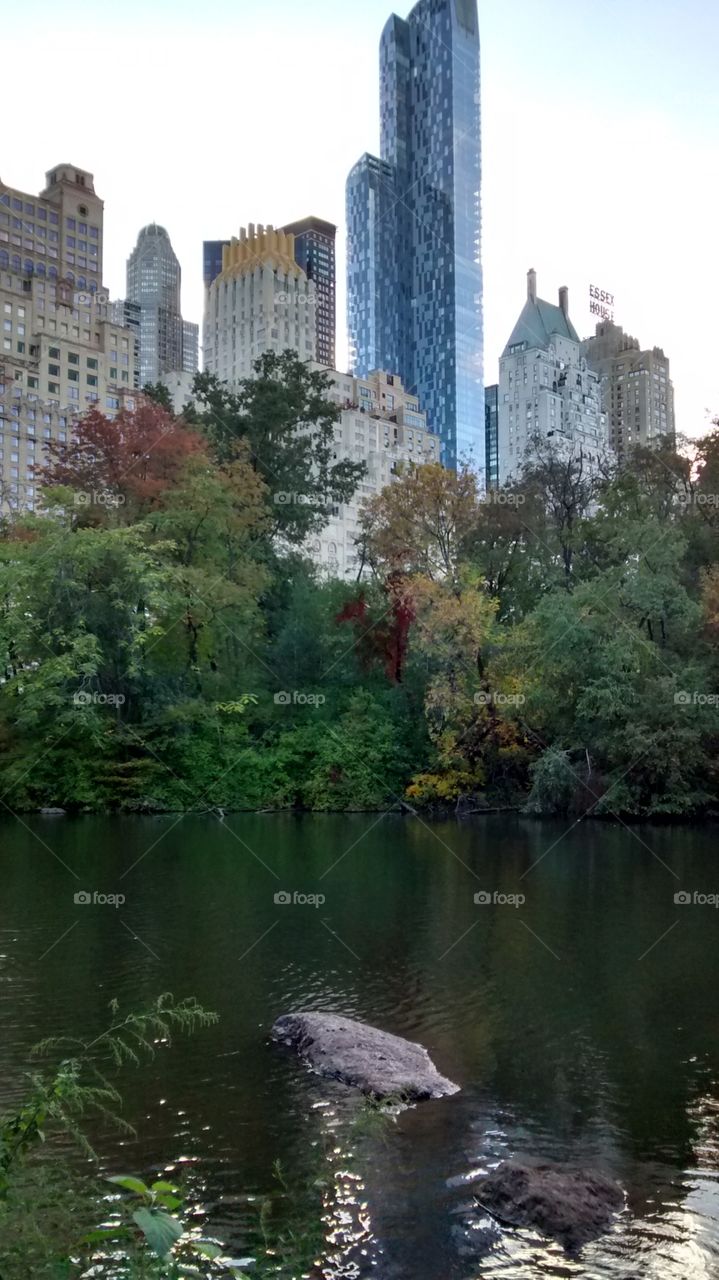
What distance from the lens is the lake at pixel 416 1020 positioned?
22.0 feet

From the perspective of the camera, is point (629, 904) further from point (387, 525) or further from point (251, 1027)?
point (387, 525)

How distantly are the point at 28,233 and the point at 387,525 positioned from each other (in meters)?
114

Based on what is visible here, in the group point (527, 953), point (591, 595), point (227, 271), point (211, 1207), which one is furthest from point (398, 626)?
point (227, 271)
